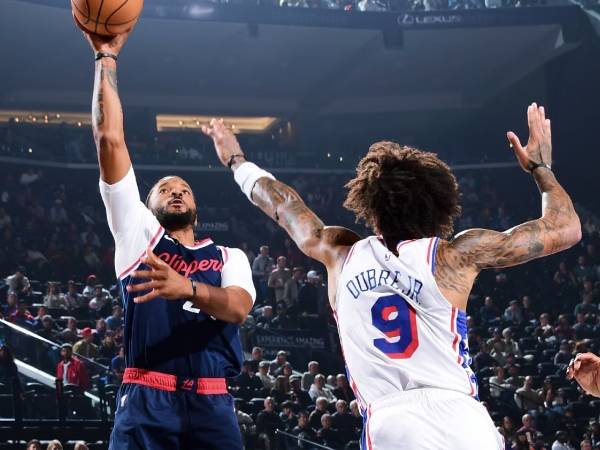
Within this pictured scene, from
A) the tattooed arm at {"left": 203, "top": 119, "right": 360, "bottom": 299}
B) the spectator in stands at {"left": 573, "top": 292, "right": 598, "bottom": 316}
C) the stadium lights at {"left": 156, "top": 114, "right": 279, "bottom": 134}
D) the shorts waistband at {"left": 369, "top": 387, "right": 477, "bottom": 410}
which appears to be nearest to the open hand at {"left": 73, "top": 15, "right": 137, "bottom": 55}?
the tattooed arm at {"left": 203, "top": 119, "right": 360, "bottom": 299}

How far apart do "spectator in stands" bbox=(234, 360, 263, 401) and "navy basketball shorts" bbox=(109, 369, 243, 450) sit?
8.14 meters

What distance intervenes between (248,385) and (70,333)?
237 cm

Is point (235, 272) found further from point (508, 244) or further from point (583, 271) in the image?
point (583, 271)

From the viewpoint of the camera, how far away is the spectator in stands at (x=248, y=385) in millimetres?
12367

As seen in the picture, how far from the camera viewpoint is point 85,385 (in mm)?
11164

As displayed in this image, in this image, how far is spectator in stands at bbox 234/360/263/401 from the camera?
12.4 metres

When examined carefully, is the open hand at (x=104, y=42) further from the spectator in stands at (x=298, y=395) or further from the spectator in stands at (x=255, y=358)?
the spectator in stands at (x=255, y=358)

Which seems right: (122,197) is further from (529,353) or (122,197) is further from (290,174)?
(290,174)

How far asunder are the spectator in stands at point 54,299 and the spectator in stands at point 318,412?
4.33 meters

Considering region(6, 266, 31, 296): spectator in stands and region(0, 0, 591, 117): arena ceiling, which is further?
region(0, 0, 591, 117): arena ceiling

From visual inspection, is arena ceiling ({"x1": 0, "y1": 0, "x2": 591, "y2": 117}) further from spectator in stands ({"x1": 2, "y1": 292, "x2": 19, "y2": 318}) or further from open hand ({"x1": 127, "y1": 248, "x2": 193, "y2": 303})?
open hand ({"x1": 127, "y1": 248, "x2": 193, "y2": 303})

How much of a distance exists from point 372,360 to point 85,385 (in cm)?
847

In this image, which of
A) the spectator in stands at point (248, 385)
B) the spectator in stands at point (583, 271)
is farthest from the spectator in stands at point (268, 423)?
the spectator in stands at point (583, 271)

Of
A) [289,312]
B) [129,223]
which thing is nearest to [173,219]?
[129,223]
